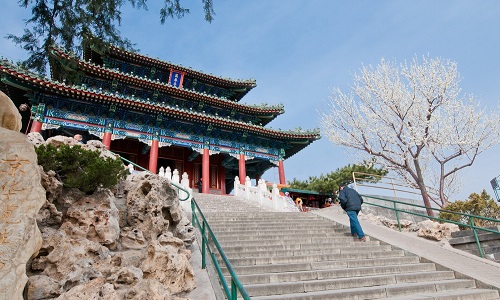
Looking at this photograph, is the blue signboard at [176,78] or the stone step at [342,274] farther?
the blue signboard at [176,78]

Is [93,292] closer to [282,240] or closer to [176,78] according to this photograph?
[282,240]

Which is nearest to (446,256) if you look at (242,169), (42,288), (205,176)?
(42,288)

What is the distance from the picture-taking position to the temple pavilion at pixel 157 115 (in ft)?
40.7

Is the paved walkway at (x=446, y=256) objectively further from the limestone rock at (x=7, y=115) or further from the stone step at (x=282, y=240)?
the limestone rock at (x=7, y=115)

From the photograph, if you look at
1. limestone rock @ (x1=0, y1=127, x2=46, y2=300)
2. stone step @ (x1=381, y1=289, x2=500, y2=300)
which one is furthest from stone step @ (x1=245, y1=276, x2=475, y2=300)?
limestone rock @ (x1=0, y1=127, x2=46, y2=300)

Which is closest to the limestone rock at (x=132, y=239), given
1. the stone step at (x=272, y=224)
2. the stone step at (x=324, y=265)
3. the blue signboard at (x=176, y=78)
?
the stone step at (x=324, y=265)

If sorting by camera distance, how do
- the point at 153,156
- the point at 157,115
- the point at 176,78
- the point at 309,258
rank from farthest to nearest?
the point at 176,78
the point at 157,115
the point at 153,156
the point at 309,258

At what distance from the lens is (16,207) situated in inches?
114

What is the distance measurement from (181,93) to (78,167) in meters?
12.6

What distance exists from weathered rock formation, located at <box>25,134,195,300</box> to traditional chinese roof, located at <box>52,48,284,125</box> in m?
9.43

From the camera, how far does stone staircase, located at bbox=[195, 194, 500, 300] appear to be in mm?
4238

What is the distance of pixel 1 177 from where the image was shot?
2.94 metres

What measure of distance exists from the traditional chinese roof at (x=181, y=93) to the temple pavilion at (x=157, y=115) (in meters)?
0.04

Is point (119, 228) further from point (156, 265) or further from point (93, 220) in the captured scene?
point (156, 265)
